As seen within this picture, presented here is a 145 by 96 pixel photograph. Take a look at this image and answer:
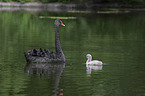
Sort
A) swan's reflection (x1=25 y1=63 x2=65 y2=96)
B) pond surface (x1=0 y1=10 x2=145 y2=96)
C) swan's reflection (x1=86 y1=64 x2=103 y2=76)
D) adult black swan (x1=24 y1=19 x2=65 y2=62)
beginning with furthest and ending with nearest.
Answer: adult black swan (x1=24 y1=19 x2=65 y2=62) → swan's reflection (x1=86 y1=64 x2=103 y2=76) → swan's reflection (x1=25 y1=63 x2=65 y2=96) → pond surface (x1=0 y1=10 x2=145 y2=96)

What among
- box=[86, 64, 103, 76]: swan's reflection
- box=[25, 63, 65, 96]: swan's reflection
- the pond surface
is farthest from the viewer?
box=[86, 64, 103, 76]: swan's reflection

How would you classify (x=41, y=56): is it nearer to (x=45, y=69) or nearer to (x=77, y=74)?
(x=45, y=69)

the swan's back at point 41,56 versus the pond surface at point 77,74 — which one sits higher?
the swan's back at point 41,56

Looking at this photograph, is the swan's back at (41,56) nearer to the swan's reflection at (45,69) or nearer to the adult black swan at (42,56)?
the adult black swan at (42,56)

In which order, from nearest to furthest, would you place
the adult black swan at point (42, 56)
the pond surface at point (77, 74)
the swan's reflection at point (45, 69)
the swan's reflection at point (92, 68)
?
1. the pond surface at point (77, 74)
2. the swan's reflection at point (45, 69)
3. the swan's reflection at point (92, 68)
4. the adult black swan at point (42, 56)

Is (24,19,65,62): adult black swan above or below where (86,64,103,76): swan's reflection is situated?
above

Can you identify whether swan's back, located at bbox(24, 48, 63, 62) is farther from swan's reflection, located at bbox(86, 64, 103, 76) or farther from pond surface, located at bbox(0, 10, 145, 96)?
swan's reflection, located at bbox(86, 64, 103, 76)

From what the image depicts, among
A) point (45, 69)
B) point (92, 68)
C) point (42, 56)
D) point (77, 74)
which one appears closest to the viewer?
point (77, 74)

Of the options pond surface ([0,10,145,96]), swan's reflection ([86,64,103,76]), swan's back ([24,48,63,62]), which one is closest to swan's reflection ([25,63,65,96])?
pond surface ([0,10,145,96])

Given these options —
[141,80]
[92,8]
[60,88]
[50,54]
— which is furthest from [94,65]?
[92,8]

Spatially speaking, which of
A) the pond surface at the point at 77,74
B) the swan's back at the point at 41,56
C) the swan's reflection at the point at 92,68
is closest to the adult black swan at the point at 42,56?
the swan's back at the point at 41,56

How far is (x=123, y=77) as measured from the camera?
15023 millimetres

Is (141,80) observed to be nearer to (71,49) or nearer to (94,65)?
(94,65)

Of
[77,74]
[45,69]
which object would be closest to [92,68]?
[77,74]
